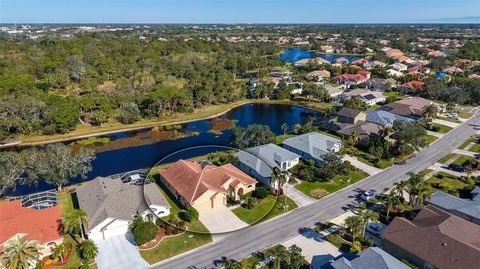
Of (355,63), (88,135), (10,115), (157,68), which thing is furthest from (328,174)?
(355,63)

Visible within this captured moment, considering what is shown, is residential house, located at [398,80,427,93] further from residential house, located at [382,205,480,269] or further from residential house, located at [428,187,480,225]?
residential house, located at [382,205,480,269]

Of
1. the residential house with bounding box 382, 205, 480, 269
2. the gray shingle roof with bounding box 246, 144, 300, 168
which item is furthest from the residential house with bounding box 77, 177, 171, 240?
the residential house with bounding box 382, 205, 480, 269

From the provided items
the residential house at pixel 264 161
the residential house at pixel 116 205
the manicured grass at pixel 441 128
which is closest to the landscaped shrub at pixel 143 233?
the residential house at pixel 116 205

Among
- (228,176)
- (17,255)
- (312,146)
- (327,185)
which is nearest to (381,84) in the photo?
(312,146)

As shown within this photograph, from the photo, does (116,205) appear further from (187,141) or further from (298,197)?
(187,141)

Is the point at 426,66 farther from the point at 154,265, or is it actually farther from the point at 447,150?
the point at 154,265

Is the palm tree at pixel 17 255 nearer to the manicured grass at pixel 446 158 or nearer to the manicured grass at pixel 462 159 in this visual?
the manicured grass at pixel 446 158
